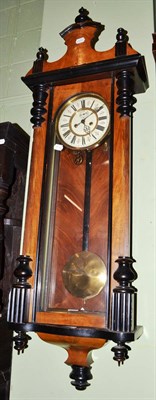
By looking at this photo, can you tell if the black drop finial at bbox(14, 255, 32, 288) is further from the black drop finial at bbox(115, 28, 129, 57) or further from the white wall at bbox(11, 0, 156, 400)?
the black drop finial at bbox(115, 28, 129, 57)

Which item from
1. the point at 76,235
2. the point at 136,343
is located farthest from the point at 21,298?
the point at 136,343

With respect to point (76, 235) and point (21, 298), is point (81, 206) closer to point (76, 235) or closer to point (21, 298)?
point (76, 235)

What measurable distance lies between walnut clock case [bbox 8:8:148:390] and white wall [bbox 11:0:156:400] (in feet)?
0.26

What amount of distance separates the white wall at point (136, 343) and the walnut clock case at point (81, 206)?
0.08 meters

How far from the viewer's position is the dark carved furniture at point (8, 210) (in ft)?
3.64

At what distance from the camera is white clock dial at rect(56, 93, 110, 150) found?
108 cm

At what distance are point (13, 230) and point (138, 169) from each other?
490 millimetres

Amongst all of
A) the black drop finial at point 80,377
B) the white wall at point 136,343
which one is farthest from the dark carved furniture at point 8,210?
the black drop finial at point 80,377

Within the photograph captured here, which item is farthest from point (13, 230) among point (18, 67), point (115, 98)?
point (18, 67)

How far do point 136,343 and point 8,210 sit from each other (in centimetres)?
57

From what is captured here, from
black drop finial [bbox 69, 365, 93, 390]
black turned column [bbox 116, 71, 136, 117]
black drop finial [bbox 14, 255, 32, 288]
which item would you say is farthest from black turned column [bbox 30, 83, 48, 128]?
black drop finial [bbox 69, 365, 93, 390]

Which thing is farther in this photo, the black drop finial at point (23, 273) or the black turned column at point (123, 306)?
→ the black drop finial at point (23, 273)

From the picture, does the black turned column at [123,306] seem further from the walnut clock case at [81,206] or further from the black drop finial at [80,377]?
the black drop finial at [80,377]

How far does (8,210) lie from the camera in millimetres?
1190
